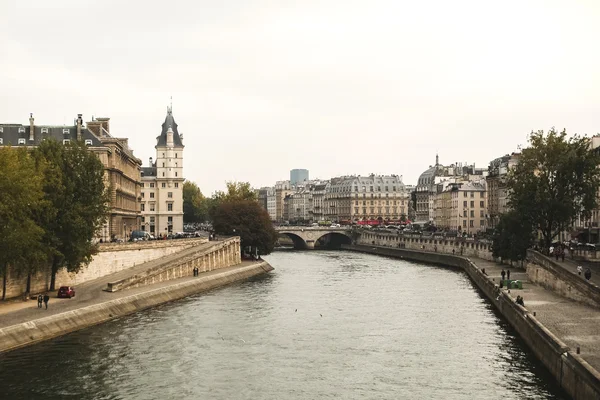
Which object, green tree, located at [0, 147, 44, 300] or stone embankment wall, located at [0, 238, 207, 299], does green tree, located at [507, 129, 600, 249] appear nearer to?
stone embankment wall, located at [0, 238, 207, 299]

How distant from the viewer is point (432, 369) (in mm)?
43906

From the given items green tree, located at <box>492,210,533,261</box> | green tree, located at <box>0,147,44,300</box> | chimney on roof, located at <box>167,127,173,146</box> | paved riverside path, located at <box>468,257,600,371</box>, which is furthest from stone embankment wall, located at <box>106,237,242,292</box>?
chimney on roof, located at <box>167,127,173,146</box>

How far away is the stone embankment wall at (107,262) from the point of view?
6288cm

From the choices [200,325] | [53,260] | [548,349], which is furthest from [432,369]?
[53,260]

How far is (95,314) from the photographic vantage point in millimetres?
57688

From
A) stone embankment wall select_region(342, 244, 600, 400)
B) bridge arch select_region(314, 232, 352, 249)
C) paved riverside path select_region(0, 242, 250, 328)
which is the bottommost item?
stone embankment wall select_region(342, 244, 600, 400)

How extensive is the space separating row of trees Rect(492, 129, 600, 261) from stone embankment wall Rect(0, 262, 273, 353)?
3177cm

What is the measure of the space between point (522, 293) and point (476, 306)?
3920 millimetres

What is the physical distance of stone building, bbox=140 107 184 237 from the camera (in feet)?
480

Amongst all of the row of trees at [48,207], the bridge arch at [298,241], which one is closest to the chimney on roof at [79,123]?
the row of trees at [48,207]

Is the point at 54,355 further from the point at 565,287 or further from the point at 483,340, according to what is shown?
the point at 565,287

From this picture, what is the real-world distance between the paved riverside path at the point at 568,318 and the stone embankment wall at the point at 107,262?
1416 inches

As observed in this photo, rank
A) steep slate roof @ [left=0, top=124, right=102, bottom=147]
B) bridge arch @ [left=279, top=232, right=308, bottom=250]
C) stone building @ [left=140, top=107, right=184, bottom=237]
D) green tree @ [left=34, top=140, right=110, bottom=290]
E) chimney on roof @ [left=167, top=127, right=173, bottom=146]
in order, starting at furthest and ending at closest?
1. bridge arch @ [left=279, top=232, right=308, bottom=250]
2. chimney on roof @ [left=167, top=127, right=173, bottom=146]
3. stone building @ [left=140, top=107, right=184, bottom=237]
4. steep slate roof @ [left=0, top=124, right=102, bottom=147]
5. green tree @ [left=34, top=140, right=110, bottom=290]

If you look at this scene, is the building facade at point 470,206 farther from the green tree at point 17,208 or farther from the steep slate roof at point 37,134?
the green tree at point 17,208
